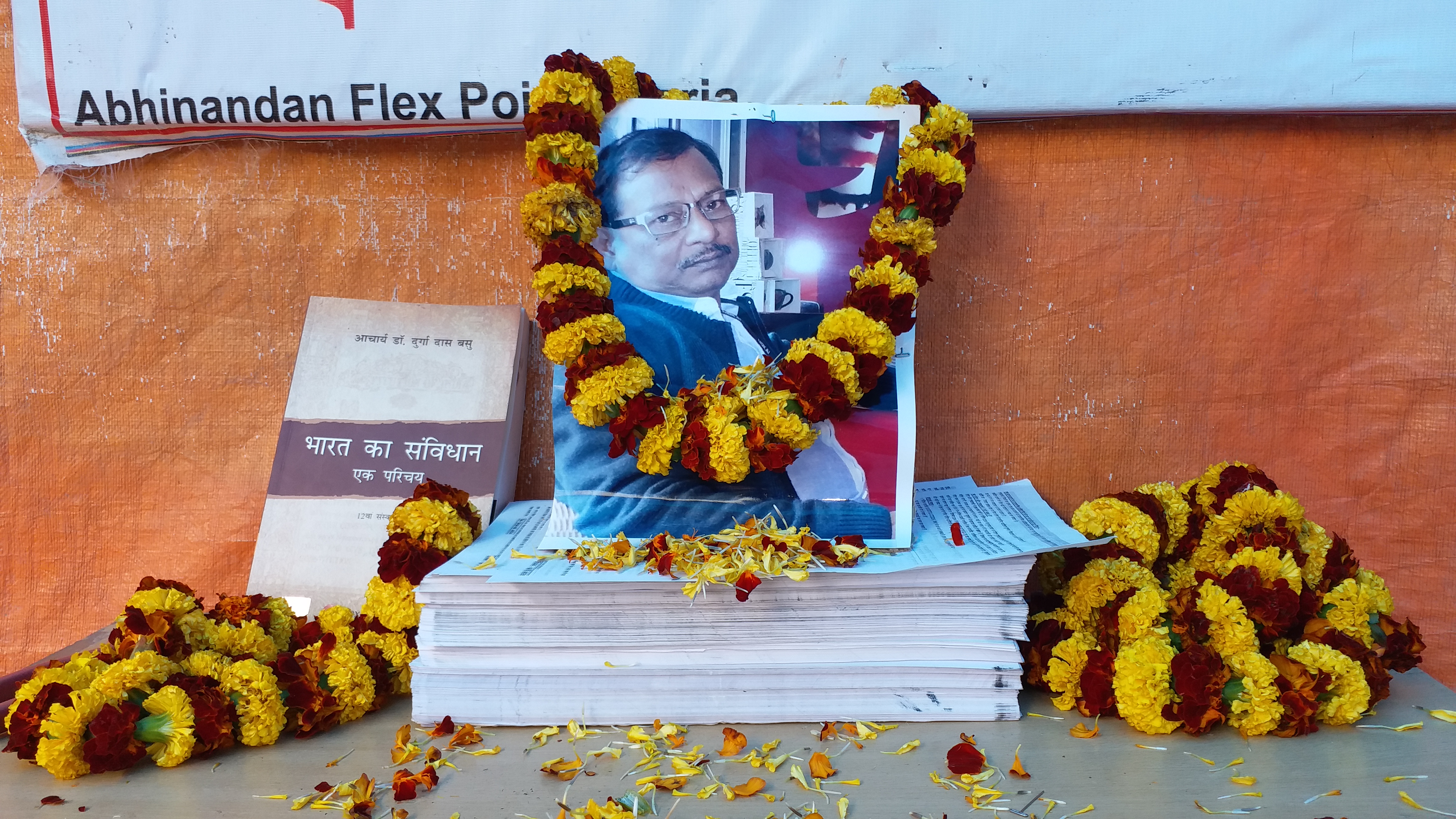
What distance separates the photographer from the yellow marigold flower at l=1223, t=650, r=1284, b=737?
2.95 ft

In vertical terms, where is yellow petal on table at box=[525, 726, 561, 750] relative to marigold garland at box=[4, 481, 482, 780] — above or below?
below

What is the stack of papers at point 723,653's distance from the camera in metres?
0.95

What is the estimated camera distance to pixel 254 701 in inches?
36.1

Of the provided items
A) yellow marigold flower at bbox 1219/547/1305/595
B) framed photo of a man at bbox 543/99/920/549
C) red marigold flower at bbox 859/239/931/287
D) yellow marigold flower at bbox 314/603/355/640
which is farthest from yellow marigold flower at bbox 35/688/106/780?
yellow marigold flower at bbox 1219/547/1305/595

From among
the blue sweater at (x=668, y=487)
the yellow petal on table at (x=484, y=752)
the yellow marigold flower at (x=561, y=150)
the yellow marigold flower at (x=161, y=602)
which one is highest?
the yellow marigold flower at (x=561, y=150)

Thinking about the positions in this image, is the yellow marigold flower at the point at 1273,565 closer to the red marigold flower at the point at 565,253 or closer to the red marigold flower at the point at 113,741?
the red marigold flower at the point at 565,253

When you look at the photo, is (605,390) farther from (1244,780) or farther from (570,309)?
(1244,780)

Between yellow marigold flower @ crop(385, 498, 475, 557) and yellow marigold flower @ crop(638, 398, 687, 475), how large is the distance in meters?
0.23

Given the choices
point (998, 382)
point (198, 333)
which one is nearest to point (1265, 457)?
point (998, 382)

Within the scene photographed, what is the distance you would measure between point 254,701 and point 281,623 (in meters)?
0.17

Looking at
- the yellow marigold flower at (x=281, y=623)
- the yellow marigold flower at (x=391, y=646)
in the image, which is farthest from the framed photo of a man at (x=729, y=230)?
the yellow marigold flower at (x=281, y=623)

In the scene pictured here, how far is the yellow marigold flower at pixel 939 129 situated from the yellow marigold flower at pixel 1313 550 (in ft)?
2.05

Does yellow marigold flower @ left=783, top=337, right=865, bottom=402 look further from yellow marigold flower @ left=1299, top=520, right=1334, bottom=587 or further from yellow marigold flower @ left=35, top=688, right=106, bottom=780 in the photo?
yellow marigold flower @ left=35, top=688, right=106, bottom=780

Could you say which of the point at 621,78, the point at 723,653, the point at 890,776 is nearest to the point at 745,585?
the point at 723,653
